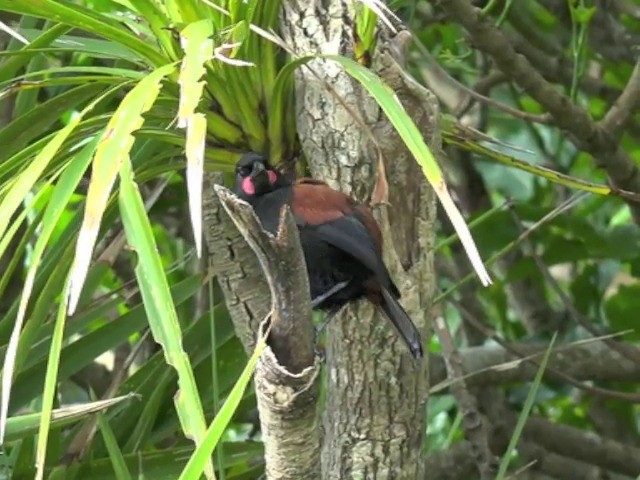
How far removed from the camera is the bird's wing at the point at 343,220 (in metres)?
1.30

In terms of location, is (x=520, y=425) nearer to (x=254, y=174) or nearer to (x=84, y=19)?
(x=254, y=174)

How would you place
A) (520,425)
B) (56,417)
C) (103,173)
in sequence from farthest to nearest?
(520,425)
(56,417)
(103,173)

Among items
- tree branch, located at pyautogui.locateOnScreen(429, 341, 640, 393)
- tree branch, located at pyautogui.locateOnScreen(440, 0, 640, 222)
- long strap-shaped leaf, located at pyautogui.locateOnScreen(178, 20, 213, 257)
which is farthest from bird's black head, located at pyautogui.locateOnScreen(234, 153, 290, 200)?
tree branch, located at pyautogui.locateOnScreen(429, 341, 640, 393)

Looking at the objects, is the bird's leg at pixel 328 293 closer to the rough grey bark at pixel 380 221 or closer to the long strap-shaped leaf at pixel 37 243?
the rough grey bark at pixel 380 221

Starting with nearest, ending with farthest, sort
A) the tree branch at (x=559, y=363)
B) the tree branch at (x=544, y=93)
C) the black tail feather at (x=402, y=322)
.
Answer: the black tail feather at (x=402, y=322) → the tree branch at (x=544, y=93) → the tree branch at (x=559, y=363)

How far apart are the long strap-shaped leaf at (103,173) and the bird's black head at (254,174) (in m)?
0.35

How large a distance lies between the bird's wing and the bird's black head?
0.12ft

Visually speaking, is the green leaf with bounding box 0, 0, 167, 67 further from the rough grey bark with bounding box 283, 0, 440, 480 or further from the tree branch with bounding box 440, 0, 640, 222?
the tree branch with bounding box 440, 0, 640, 222

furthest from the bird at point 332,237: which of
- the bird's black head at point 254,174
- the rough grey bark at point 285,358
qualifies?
the rough grey bark at point 285,358

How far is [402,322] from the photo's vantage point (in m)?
1.26

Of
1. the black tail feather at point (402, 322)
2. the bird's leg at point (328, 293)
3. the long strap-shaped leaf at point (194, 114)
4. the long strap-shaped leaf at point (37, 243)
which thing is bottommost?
the bird's leg at point (328, 293)

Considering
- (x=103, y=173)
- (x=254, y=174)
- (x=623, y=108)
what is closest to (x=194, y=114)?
(x=103, y=173)

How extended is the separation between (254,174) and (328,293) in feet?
0.61

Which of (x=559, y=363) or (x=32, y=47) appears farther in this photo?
(x=559, y=363)
